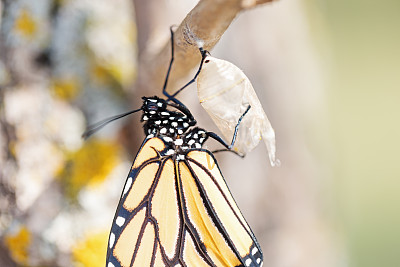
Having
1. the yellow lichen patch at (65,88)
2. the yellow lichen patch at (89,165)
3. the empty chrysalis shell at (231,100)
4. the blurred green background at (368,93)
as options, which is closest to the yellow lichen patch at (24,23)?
the yellow lichen patch at (65,88)

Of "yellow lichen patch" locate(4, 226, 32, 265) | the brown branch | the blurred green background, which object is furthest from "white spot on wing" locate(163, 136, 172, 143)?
the blurred green background

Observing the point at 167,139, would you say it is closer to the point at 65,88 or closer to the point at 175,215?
the point at 175,215

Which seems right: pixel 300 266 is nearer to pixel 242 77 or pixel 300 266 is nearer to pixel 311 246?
pixel 311 246

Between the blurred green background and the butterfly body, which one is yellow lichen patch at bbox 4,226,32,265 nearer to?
the butterfly body

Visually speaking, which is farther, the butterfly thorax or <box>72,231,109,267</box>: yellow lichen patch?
<box>72,231,109,267</box>: yellow lichen patch

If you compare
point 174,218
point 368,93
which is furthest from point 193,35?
point 368,93

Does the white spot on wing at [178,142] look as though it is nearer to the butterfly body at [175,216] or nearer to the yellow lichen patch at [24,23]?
the butterfly body at [175,216]
